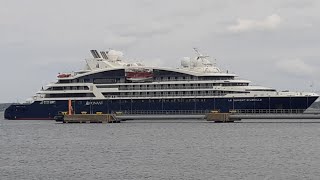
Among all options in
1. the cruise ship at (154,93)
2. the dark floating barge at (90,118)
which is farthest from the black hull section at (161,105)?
the dark floating barge at (90,118)

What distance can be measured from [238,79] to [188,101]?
8.73 meters

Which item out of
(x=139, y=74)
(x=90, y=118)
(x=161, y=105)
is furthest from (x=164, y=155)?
(x=139, y=74)

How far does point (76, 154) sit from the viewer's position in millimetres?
58906

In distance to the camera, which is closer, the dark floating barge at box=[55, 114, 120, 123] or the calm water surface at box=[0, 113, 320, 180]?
→ the calm water surface at box=[0, 113, 320, 180]

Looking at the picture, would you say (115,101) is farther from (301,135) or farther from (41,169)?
(41,169)

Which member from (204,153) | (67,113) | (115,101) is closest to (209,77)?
(115,101)

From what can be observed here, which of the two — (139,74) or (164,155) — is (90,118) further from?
(164,155)

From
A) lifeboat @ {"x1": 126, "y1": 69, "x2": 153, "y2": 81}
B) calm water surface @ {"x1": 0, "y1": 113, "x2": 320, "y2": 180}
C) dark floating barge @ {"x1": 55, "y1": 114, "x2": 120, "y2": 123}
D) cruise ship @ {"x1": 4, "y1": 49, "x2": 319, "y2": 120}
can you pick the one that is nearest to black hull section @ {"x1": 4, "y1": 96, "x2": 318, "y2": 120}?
cruise ship @ {"x1": 4, "y1": 49, "x2": 319, "y2": 120}

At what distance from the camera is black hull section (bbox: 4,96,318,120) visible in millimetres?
105875

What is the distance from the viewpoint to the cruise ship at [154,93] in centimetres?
10679

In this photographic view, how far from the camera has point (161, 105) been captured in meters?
111

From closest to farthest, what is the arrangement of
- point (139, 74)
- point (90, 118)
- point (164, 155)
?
point (164, 155) < point (90, 118) < point (139, 74)

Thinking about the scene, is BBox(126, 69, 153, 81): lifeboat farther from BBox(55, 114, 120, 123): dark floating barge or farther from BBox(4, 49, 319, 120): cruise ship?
BBox(55, 114, 120, 123): dark floating barge

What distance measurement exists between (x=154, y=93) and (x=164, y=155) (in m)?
55.2
